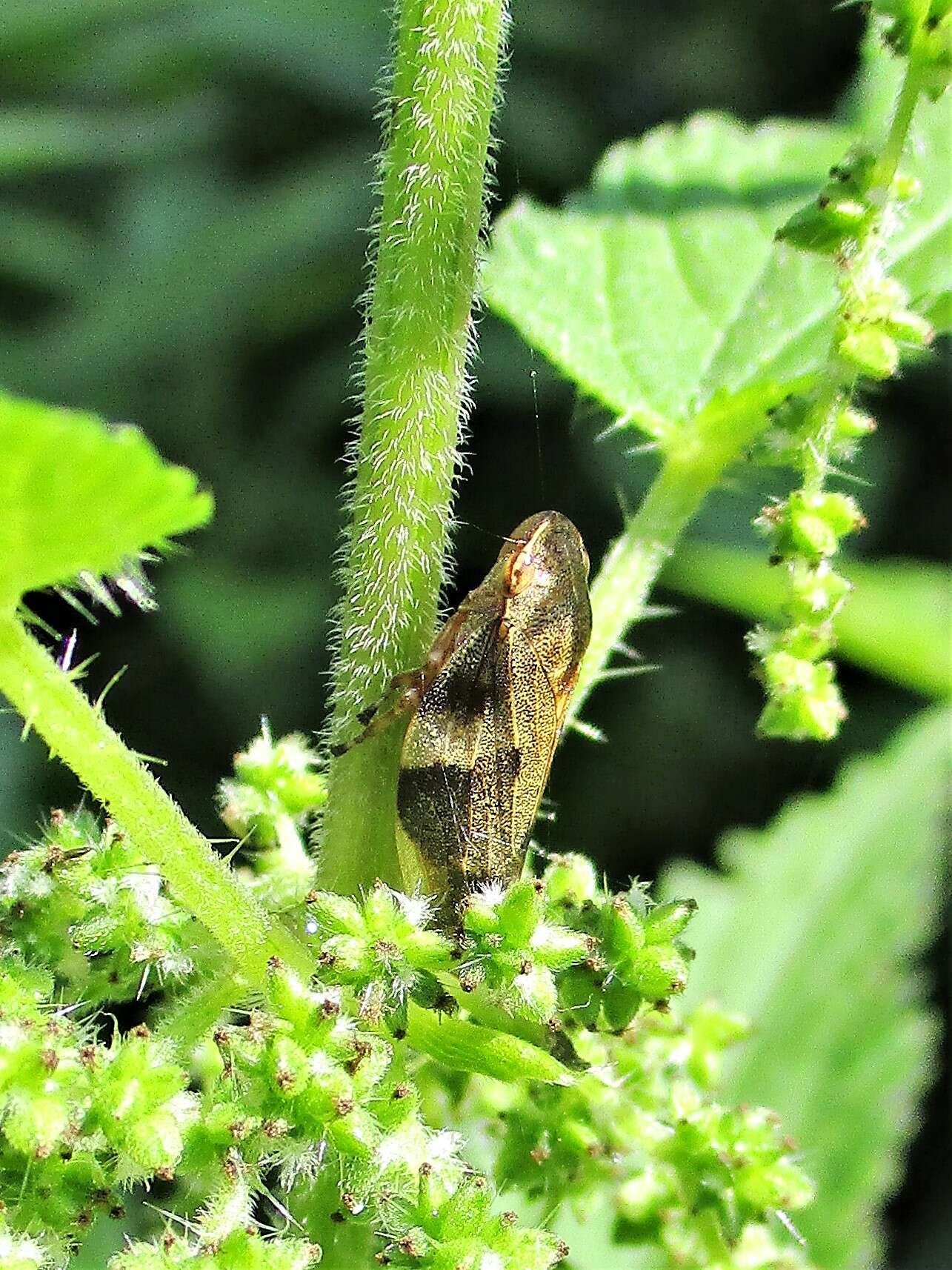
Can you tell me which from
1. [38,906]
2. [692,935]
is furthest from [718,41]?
[38,906]

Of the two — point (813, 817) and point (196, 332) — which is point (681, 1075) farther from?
point (196, 332)

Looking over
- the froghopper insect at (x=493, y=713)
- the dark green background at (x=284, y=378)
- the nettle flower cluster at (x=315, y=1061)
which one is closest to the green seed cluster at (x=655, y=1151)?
the nettle flower cluster at (x=315, y=1061)

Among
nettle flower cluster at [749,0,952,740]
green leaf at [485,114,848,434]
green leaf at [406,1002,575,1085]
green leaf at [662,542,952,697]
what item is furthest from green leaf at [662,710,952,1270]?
green leaf at [406,1002,575,1085]

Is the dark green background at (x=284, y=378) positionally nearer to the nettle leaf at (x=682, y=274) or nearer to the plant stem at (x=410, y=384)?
the nettle leaf at (x=682, y=274)

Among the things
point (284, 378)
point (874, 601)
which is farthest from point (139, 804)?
point (284, 378)

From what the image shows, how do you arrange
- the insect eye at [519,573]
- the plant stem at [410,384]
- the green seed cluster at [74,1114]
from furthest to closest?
the insect eye at [519,573] → the plant stem at [410,384] → the green seed cluster at [74,1114]

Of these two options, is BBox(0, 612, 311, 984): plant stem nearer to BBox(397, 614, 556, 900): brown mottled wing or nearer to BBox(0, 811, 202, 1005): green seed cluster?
BBox(0, 811, 202, 1005): green seed cluster
